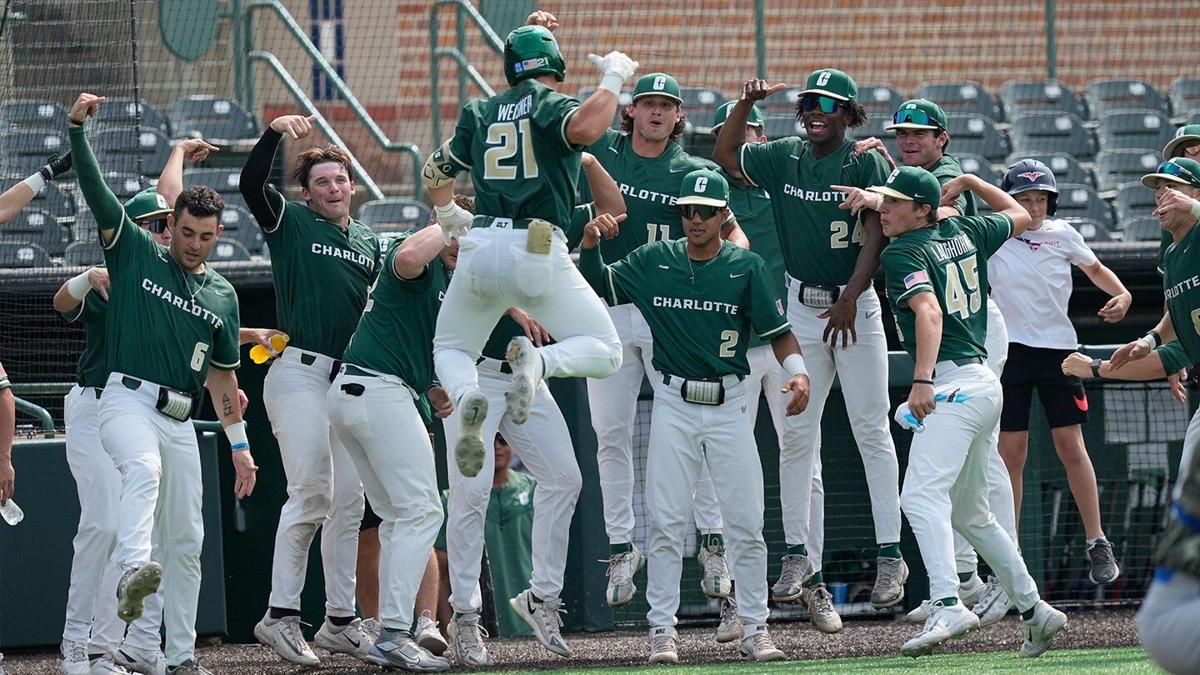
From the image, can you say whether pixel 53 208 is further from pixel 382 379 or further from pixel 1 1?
pixel 382 379

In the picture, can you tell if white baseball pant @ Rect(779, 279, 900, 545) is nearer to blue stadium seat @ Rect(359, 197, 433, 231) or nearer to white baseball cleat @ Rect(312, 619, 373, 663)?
white baseball cleat @ Rect(312, 619, 373, 663)

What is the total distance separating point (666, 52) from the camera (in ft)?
39.9

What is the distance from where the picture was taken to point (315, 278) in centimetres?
714

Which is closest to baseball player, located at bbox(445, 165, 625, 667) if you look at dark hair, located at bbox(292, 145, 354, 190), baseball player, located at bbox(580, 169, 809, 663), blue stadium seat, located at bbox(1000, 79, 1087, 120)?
baseball player, located at bbox(580, 169, 809, 663)

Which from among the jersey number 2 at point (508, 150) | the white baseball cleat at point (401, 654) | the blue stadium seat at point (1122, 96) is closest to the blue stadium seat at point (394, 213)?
the white baseball cleat at point (401, 654)

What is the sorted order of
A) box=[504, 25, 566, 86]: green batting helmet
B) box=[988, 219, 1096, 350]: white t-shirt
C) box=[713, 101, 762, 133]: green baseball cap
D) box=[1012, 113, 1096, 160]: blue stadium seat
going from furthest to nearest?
box=[1012, 113, 1096, 160]: blue stadium seat < box=[988, 219, 1096, 350]: white t-shirt < box=[713, 101, 762, 133]: green baseball cap < box=[504, 25, 566, 86]: green batting helmet

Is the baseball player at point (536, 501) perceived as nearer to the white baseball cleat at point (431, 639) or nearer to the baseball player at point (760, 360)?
the white baseball cleat at point (431, 639)

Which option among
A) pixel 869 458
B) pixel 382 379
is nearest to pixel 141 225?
pixel 382 379

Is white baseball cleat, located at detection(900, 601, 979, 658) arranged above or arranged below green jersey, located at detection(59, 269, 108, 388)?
below

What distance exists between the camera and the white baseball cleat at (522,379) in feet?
17.7

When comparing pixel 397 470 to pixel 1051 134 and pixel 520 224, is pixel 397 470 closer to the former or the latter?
pixel 520 224

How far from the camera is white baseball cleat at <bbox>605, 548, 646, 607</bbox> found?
714cm

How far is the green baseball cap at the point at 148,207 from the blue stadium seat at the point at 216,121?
4.30m

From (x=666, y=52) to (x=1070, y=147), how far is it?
3271 mm
